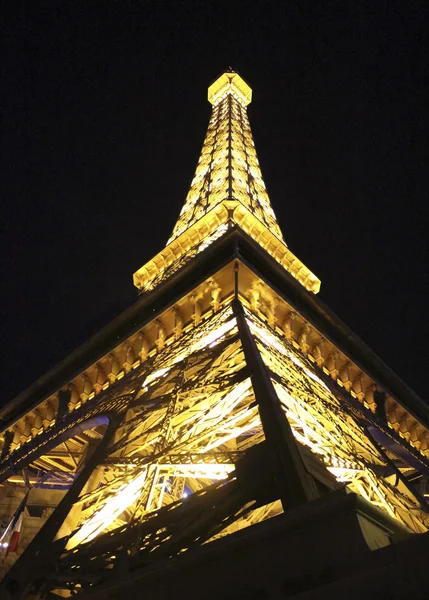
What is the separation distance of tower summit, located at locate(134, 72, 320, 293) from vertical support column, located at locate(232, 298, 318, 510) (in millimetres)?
12677

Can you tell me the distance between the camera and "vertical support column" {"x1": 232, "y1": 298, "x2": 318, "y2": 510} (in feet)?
15.9

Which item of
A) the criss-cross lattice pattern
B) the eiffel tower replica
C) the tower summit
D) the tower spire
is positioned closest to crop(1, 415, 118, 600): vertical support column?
the eiffel tower replica

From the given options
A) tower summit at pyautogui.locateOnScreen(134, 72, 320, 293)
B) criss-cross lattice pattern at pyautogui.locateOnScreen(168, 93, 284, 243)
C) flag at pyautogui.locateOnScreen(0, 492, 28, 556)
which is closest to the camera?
flag at pyautogui.locateOnScreen(0, 492, 28, 556)

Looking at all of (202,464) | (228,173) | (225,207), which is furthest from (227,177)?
(202,464)

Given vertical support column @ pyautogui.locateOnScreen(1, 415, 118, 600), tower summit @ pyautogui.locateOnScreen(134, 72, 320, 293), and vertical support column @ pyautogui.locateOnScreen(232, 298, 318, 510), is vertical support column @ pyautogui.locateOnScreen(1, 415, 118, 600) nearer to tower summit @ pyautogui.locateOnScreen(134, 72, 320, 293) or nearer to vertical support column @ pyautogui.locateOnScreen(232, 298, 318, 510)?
vertical support column @ pyautogui.locateOnScreen(232, 298, 318, 510)

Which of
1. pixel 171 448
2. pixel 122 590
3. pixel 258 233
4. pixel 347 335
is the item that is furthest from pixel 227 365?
pixel 258 233

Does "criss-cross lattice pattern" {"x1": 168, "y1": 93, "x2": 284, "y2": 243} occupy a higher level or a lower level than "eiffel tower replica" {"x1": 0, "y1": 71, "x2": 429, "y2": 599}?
higher

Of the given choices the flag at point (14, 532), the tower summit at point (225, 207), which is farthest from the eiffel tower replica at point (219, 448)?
the flag at point (14, 532)

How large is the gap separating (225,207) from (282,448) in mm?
20091

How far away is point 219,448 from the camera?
12203 mm

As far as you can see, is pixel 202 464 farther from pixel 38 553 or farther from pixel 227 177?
pixel 227 177

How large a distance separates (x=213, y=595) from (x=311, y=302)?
14.2 meters

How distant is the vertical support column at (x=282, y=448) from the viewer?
15.9 ft

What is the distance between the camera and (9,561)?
1446 centimetres
